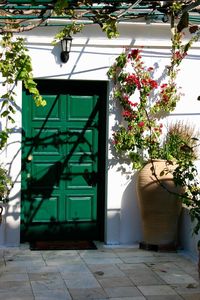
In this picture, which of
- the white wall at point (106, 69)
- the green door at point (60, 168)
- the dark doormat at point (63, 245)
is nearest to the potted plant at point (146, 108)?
the white wall at point (106, 69)

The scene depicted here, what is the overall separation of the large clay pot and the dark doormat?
768 mm

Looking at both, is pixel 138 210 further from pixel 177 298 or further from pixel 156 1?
pixel 156 1

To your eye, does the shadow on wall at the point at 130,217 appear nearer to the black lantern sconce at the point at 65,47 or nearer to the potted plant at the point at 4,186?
the potted plant at the point at 4,186

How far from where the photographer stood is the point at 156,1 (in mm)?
4703

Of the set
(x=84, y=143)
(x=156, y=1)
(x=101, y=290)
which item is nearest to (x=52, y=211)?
(x=84, y=143)

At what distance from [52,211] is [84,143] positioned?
1.04 m

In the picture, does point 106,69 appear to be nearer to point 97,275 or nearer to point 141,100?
point 141,100

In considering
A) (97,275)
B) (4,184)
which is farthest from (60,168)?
(97,275)

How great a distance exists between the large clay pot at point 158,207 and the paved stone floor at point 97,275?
0.76ft

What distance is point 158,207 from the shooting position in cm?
700

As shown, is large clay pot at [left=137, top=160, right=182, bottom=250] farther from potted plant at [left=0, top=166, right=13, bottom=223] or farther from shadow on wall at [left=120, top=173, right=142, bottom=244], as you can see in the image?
potted plant at [left=0, top=166, right=13, bottom=223]

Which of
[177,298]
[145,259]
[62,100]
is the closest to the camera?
[177,298]

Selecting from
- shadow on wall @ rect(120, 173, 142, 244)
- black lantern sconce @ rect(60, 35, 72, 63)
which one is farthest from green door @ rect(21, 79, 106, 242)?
black lantern sconce @ rect(60, 35, 72, 63)

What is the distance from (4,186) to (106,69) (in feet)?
6.87
